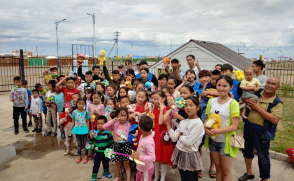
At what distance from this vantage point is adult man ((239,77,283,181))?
315 cm

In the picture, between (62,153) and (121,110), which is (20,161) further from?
(121,110)

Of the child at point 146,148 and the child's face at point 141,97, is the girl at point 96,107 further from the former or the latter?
the child at point 146,148

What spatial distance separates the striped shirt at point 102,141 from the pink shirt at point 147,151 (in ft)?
3.50

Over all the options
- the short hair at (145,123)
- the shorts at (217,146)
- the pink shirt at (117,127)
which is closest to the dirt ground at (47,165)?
the pink shirt at (117,127)

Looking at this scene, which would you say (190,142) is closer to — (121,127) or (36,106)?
(121,127)

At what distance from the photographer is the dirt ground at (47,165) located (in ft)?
12.7

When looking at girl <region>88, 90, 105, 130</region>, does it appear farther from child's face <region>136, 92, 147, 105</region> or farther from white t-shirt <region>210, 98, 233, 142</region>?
white t-shirt <region>210, 98, 233, 142</region>

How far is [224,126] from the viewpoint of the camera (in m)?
2.79

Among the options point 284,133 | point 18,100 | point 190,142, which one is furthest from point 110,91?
point 284,133

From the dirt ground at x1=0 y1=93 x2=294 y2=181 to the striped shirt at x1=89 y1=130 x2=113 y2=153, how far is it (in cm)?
62

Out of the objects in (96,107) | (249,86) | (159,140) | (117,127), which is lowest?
(159,140)

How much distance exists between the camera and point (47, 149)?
5.10 metres

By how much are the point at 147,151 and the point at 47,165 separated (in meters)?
2.80

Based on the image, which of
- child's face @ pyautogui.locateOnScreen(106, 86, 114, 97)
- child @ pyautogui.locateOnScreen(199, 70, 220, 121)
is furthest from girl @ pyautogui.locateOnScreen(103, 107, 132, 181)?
child @ pyautogui.locateOnScreen(199, 70, 220, 121)
